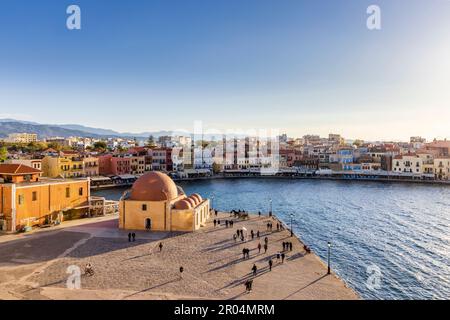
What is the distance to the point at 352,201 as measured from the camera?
59688 mm

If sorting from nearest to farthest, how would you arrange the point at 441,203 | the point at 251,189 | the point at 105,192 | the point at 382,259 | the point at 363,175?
1. the point at 382,259
2. the point at 441,203
3. the point at 105,192
4. the point at 251,189
5. the point at 363,175

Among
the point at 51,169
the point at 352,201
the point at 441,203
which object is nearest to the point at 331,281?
the point at 352,201

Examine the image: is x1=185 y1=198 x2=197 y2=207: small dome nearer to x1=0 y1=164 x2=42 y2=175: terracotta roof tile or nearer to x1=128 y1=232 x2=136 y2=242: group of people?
x1=128 y1=232 x2=136 y2=242: group of people

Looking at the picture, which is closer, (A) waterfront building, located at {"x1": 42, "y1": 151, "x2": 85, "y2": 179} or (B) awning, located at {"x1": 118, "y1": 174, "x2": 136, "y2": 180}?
(A) waterfront building, located at {"x1": 42, "y1": 151, "x2": 85, "y2": 179}

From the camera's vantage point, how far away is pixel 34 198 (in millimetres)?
31203

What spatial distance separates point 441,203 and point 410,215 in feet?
46.6

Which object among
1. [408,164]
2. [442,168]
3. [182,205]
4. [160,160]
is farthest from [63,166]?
[442,168]

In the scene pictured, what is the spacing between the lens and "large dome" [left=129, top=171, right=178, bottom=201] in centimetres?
3120

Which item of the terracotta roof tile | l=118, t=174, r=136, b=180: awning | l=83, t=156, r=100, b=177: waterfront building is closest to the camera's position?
the terracotta roof tile

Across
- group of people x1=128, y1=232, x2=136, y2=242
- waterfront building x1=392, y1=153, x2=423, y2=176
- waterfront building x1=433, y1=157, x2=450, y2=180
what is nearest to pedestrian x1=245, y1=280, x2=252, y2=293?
group of people x1=128, y1=232, x2=136, y2=242

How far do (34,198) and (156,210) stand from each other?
10.6 m
